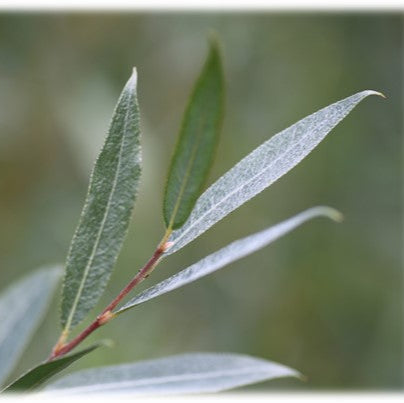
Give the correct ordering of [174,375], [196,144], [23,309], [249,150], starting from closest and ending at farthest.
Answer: [196,144], [174,375], [23,309], [249,150]

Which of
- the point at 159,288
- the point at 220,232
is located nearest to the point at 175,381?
the point at 159,288

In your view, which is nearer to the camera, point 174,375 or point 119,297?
point 119,297

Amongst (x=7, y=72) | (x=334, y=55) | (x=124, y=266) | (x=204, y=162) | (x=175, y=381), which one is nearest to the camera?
(x=204, y=162)

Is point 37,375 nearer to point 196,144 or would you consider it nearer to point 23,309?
point 196,144

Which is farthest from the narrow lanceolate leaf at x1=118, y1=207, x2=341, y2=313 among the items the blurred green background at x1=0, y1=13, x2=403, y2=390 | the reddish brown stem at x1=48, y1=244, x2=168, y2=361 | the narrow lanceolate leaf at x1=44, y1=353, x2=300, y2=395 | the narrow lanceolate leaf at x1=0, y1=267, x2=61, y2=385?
the blurred green background at x1=0, y1=13, x2=403, y2=390

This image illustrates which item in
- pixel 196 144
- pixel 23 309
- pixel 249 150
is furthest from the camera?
pixel 249 150

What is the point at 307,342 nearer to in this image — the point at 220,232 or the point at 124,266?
the point at 220,232

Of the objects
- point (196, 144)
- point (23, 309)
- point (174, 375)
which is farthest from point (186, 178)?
point (23, 309)
